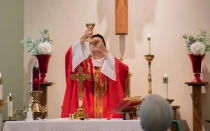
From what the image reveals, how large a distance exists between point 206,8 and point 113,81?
5.41 ft

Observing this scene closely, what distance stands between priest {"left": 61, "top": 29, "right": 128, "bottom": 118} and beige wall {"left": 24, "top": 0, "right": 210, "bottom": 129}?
3.12 ft

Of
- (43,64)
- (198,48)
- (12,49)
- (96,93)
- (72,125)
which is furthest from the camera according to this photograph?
(12,49)

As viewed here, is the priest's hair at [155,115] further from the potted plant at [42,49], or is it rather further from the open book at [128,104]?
the potted plant at [42,49]

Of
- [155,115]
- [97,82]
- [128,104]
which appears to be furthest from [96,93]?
[155,115]

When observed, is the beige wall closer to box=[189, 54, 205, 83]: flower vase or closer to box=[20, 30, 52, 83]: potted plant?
box=[189, 54, 205, 83]: flower vase

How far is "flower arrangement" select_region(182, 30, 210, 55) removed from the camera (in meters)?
4.50

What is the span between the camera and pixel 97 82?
393 centimetres

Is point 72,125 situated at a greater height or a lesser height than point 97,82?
lesser

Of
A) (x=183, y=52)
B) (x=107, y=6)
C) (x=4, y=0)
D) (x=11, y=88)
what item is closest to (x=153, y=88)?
(x=183, y=52)

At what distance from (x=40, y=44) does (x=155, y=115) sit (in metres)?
3.56

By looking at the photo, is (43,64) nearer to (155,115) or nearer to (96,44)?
(96,44)

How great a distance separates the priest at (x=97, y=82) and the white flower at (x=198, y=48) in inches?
35.6

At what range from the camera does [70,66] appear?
12.7 feet

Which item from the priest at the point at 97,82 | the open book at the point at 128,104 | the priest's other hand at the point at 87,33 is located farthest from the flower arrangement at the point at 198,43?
the open book at the point at 128,104
